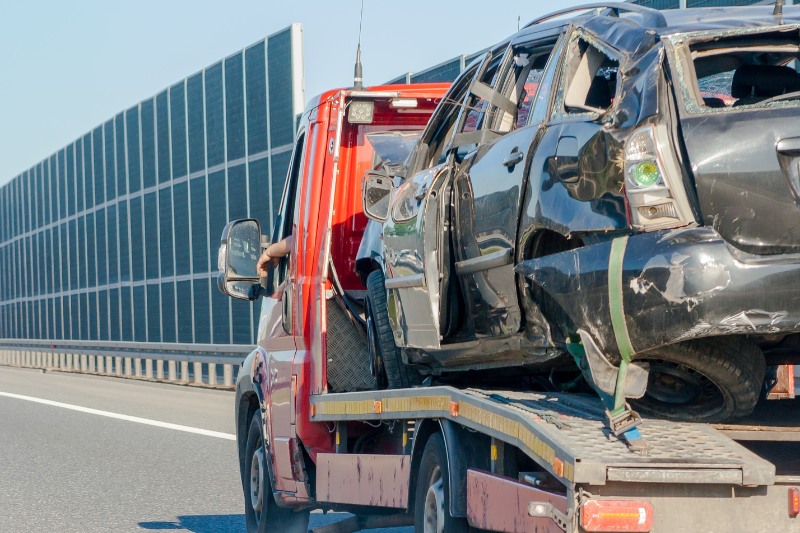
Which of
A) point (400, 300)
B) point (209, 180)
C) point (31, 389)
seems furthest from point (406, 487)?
point (209, 180)

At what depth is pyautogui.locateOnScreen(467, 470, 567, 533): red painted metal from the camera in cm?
361

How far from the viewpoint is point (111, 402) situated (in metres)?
18.2

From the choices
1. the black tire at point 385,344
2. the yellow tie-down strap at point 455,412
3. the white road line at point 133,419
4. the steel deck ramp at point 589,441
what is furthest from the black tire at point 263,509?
the white road line at point 133,419

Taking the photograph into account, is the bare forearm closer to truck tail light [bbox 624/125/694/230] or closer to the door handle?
the door handle

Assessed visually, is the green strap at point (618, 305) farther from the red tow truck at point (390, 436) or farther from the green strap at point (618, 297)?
the red tow truck at point (390, 436)

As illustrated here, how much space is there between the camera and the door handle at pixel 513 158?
14.6 ft

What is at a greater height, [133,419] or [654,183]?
[654,183]

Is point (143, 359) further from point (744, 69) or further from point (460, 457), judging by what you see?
point (744, 69)

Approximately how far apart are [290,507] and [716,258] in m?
4.09

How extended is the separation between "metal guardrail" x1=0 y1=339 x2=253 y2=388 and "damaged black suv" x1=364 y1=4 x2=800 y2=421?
12898 millimetres

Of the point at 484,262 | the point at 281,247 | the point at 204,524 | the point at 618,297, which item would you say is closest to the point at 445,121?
the point at 484,262

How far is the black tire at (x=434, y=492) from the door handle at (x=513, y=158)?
1.12 meters

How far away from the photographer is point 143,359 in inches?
974

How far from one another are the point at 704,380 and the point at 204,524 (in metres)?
4.95
